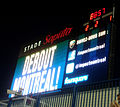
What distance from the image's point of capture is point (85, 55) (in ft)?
50.7

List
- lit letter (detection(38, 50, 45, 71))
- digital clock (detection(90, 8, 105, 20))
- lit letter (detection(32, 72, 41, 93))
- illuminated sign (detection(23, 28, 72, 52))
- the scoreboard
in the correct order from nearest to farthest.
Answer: the scoreboard → digital clock (detection(90, 8, 105, 20)) → lit letter (detection(32, 72, 41, 93)) → illuminated sign (detection(23, 28, 72, 52)) → lit letter (detection(38, 50, 45, 71))

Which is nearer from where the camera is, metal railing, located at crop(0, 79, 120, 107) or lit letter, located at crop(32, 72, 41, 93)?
metal railing, located at crop(0, 79, 120, 107)

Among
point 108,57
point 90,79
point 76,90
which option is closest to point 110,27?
point 108,57

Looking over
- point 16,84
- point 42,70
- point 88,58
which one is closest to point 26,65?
point 16,84

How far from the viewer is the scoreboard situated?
14.5 metres

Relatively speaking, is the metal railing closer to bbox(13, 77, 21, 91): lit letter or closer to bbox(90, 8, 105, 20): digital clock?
bbox(90, 8, 105, 20): digital clock

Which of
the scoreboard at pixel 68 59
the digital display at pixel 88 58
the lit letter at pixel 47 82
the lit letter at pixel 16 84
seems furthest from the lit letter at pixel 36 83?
the digital display at pixel 88 58

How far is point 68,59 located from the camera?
54.3ft

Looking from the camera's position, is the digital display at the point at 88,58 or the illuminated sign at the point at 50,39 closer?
the digital display at the point at 88,58

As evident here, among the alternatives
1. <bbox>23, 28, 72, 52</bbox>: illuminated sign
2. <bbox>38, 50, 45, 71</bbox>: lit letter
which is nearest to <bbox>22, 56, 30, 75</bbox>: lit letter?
<bbox>23, 28, 72, 52</bbox>: illuminated sign

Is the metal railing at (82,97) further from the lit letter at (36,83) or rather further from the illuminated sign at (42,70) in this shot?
the lit letter at (36,83)

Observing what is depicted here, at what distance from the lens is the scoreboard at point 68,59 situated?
14484 mm

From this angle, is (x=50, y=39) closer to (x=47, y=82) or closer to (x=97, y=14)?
(x=47, y=82)

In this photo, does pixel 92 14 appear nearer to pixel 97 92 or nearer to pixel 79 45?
pixel 79 45
